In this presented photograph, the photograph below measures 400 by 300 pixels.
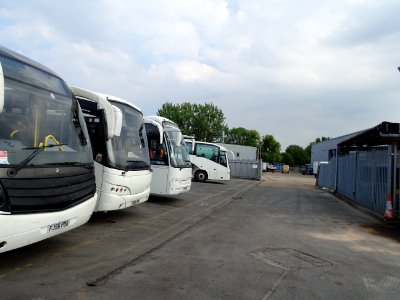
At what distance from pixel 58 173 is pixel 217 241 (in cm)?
373

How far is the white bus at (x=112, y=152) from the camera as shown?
9.00m

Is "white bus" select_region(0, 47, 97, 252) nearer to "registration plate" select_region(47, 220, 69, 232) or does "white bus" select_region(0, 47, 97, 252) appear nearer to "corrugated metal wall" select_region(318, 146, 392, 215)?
"registration plate" select_region(47, 220, 69, 232)

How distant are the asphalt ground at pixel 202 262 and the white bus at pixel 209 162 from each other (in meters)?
19.1

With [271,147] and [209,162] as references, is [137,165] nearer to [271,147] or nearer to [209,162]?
[209,162]

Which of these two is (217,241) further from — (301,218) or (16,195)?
(301,218)

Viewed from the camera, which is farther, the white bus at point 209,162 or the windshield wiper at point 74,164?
the white bus at point 209,162

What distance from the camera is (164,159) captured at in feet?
46.4

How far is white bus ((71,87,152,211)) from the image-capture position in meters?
9.00

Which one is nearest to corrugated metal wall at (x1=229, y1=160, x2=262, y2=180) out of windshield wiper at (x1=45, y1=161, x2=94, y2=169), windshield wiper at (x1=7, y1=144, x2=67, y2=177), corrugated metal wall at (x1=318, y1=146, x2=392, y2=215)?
corrugated metal wall at (x1=318, y1=146, x2=392, y2=215)

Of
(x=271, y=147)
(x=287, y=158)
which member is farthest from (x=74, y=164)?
(x=287, y=158)

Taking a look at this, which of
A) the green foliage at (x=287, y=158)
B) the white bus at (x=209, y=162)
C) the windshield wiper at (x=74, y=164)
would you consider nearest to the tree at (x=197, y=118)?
the green foliage at (x=287, y=158)

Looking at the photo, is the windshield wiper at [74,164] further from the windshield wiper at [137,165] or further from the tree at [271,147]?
the tree at [271,147]

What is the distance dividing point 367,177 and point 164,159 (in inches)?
321

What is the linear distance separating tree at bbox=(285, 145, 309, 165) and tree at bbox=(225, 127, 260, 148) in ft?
93.3
